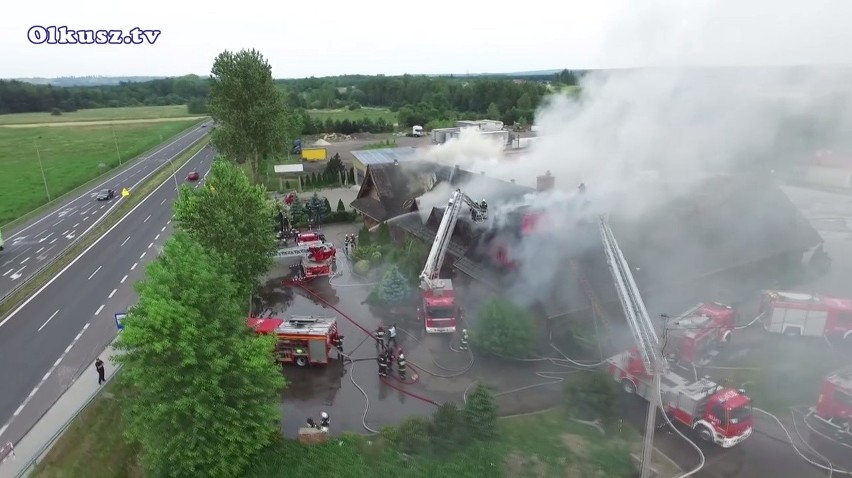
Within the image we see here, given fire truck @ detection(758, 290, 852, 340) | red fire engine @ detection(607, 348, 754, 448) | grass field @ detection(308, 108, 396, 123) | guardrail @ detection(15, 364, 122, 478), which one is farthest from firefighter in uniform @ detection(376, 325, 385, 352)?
grass field @ detection(308, 108, 396, 123)

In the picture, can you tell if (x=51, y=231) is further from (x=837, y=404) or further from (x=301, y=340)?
(x=837, y=404)

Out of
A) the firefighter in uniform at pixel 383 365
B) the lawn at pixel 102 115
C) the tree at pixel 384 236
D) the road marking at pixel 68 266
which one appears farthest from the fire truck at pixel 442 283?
the lawn at pixel 102 115

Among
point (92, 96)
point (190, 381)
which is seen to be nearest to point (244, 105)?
point (190, 381)

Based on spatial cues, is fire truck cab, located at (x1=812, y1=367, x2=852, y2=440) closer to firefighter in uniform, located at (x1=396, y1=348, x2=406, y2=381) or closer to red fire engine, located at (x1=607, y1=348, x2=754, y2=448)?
red fire engine, located at (x1=607, y1=348, x2=754, y2=448)

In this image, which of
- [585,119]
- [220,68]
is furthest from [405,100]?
[585,119]

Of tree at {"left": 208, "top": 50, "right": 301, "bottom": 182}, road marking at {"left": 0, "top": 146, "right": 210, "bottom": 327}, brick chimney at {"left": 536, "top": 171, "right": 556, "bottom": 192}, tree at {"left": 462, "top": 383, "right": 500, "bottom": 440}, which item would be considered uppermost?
tree at {"left": 208, "top": 50, "right": 301, "bottom": 182}

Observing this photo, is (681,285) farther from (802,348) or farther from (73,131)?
(73,131)

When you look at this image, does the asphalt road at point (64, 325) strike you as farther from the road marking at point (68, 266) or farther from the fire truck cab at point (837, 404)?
the fire truck cab at point (837, 404)
